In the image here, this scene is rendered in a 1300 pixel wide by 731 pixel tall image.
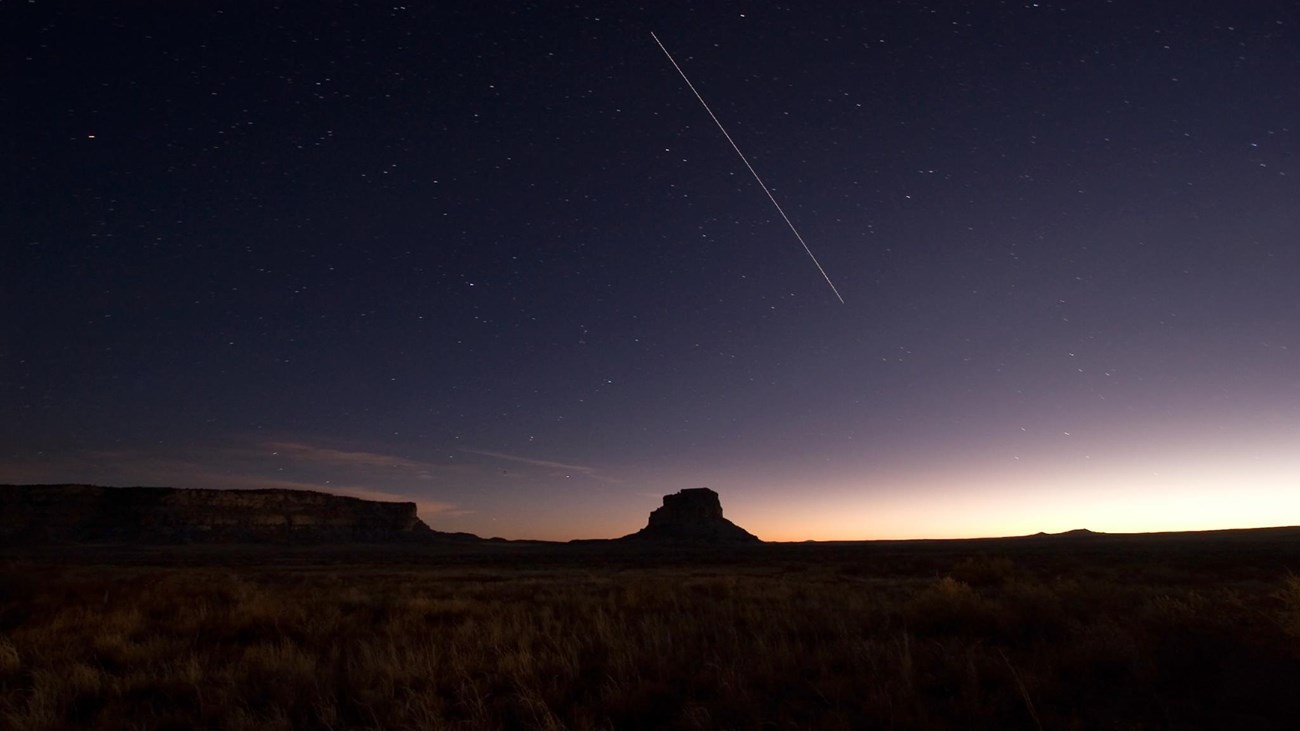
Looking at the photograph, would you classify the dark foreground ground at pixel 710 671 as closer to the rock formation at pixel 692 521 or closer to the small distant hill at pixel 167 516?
the small distant hill at pixel 167 516

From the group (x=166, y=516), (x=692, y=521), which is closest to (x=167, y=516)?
(x=166, y=516)

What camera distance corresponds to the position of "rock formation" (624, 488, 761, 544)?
556ft

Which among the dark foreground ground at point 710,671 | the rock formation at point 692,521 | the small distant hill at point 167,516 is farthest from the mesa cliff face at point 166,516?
the dark foreground ground at point 710,671

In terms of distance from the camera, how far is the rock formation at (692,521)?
6668 inches

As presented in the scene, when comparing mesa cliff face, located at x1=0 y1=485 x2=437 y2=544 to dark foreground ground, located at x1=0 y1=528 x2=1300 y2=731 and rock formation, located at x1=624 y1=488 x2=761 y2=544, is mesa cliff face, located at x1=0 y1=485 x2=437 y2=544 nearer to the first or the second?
rock formation, located at x1=624 y1=488 x2=761 y2=544

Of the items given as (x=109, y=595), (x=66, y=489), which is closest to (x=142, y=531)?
(x=66, y=489)

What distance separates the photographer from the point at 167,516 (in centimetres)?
12950

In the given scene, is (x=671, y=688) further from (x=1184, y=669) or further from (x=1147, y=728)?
(x=1184, y=669)

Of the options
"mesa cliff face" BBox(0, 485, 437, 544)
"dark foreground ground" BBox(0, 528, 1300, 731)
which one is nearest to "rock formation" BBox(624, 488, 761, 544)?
"mesa cliff face" BBox(0, 485, 437, 544)

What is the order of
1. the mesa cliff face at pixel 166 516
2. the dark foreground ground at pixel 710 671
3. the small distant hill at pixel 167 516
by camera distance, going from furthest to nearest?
the mesa cliff face at pixel 166 516 < the small distant hill at pixel 167 516 < the dark foreground ground at pixel 710 671

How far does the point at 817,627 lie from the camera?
9414 millimetres

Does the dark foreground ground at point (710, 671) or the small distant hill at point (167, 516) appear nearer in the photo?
the dark foreground ground at point (710, 671)

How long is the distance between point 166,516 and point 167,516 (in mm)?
188

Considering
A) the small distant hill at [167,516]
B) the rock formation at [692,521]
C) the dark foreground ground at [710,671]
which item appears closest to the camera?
the dark foreground ground at [710,671]
